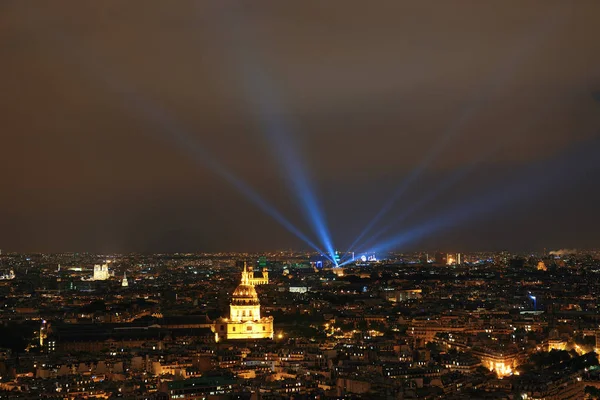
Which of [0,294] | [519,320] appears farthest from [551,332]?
[0,294]

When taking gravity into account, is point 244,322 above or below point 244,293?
below

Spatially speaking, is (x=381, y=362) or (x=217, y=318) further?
(x=217, y=318)

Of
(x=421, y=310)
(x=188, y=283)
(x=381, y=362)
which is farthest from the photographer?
(x=188, y=283)

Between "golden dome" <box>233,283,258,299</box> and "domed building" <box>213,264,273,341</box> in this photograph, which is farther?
"golden dome" <box>233,283,258,299</box>

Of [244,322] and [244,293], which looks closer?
[244,322]

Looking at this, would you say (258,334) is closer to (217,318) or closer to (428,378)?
(217,318)

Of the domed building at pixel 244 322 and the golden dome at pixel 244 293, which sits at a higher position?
the golden dome at pixel 244 293

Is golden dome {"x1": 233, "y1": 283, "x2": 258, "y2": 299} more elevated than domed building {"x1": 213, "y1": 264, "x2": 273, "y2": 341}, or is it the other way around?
golden dome {"x1": 233, "y1": 283, "x2": 258, "y2": 299}

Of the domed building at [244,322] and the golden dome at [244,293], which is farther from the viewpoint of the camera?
the golden dome at [244,293]
